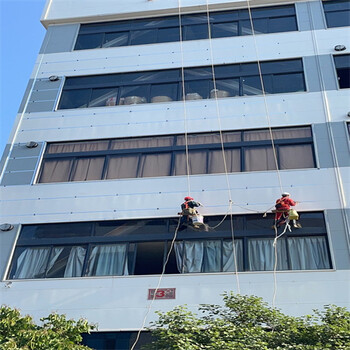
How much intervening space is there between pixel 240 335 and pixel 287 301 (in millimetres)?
4055

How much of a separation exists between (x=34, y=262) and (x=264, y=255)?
7.20 meters

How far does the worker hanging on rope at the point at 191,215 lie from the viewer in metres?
13.6

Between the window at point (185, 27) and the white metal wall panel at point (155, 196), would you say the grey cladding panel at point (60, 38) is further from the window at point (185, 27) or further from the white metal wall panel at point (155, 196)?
the white metal wall panel at point (155, 196)

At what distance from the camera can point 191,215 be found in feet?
Answer: 44.7

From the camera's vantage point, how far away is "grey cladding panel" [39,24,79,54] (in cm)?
2017

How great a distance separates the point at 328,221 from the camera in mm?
13656

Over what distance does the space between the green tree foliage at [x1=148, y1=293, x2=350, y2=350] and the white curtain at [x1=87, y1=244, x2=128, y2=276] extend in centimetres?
461

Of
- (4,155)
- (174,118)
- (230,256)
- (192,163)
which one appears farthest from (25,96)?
(230,256)

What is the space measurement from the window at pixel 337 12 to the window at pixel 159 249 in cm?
907

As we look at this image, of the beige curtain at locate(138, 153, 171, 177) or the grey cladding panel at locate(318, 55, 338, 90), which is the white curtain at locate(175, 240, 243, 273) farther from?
the grey cladding panel at locate(318, 55, 338, 90)

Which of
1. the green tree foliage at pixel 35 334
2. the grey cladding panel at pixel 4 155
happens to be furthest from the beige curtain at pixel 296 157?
the grey cladding panel at pixel 4 155

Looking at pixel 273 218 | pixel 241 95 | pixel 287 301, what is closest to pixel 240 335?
pixel 287 301

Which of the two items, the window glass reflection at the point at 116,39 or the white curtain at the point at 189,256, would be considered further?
the window glass reflection at the point at 116,39

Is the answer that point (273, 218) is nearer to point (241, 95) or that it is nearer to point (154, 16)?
point (241, 95)
